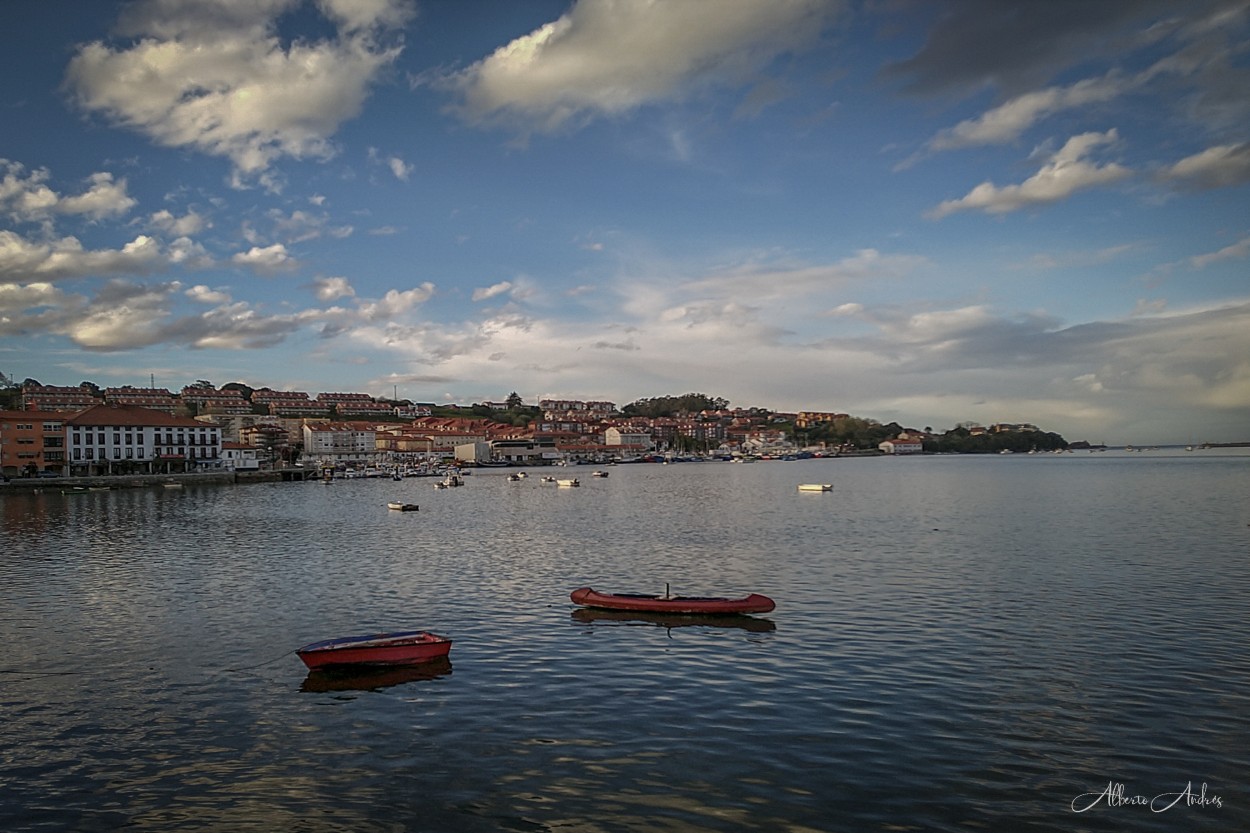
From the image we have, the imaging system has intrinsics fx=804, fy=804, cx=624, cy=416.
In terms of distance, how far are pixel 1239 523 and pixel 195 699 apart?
5237 centimetres

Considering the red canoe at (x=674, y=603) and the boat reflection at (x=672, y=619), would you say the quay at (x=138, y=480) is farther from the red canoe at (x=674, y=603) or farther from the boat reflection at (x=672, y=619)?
the boat reflection at (x=672, y=619)

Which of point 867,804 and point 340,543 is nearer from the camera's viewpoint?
point 867,804

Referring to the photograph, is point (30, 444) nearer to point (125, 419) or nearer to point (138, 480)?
point (125, 419)

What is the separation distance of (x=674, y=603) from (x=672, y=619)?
485mm

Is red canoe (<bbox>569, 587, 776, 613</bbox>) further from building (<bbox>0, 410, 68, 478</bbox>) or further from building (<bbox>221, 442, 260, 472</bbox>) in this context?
building (<bbox>221, 442, 260, 472</bbox>)

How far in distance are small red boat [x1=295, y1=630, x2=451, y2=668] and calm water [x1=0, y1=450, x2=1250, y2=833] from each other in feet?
1.67

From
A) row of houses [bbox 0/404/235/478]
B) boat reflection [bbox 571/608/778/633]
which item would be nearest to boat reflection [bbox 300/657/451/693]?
boat reflection [bbox 571/608/778/633]

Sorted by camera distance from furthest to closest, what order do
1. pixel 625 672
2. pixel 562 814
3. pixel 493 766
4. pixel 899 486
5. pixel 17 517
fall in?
1. pixel 899 486
2. pixel 17 517
3. pixel 625 672
4. pixel 493 766
5. pixel 562 814

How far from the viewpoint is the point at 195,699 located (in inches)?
639

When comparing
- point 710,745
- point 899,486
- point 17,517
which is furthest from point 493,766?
point 899,486

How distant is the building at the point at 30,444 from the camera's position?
105 m

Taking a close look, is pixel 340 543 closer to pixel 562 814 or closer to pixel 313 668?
pixel 313 668

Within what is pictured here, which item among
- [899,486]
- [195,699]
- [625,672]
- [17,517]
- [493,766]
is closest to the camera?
[493,766]

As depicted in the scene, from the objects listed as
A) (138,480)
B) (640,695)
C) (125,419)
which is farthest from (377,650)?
(125,419)
